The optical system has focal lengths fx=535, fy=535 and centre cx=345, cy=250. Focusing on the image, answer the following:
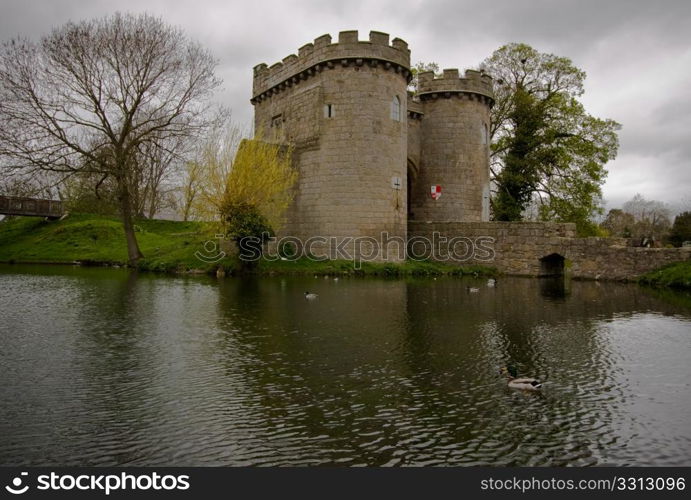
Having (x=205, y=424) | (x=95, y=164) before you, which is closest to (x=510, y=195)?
(x=95, y=164)

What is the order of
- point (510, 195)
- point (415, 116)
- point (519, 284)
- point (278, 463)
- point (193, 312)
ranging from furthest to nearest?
point (510, 195)
point (415, 116)
point (519, 284)
point (193, 312)
point (278, 463)

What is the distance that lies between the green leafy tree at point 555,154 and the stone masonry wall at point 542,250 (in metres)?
7.83

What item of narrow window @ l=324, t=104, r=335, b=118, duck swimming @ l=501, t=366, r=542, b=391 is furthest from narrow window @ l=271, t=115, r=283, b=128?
duck swimming @ l=501, t=366, r=542, b=391

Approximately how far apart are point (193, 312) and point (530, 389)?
747cm

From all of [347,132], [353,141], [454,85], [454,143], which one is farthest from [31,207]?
[454,85]

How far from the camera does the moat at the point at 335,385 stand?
14.1ft

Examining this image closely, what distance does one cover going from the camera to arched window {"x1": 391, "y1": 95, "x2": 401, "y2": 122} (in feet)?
76.1

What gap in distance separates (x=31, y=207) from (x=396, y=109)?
27.2 m

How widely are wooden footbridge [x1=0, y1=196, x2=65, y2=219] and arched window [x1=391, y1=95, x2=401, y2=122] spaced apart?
25425 millimetres

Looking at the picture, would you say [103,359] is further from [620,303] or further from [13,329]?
[620,303]

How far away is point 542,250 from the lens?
2392cm

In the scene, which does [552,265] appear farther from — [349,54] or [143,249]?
[143,249]

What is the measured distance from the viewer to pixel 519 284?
65.3 feet

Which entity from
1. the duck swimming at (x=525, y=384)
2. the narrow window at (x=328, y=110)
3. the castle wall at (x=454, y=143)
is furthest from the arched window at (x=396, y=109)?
the duck swimming at (x=525, y=384)
